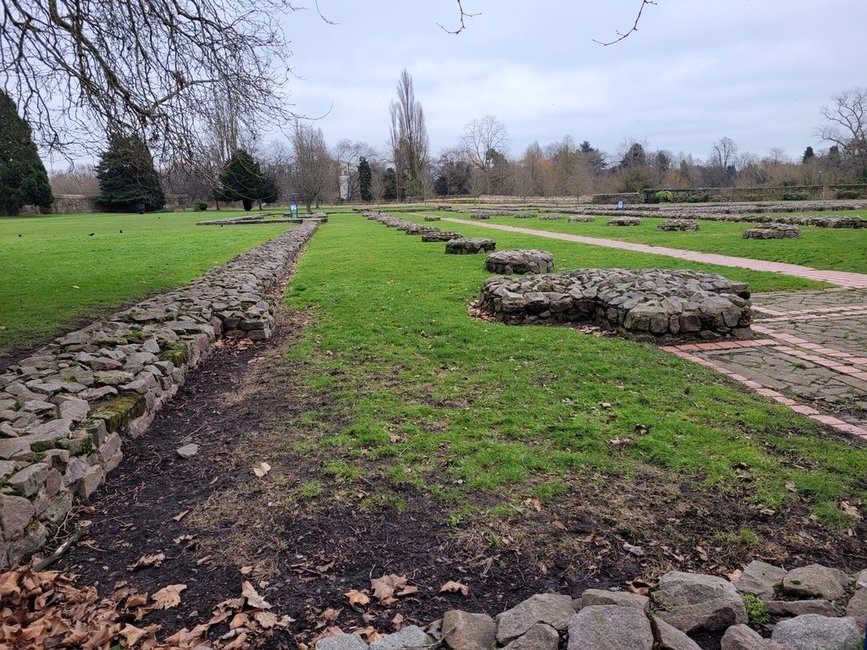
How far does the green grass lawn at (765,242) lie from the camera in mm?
11680

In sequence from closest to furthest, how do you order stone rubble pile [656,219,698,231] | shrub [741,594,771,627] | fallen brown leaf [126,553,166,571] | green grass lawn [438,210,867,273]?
shrub [741,594,771,627], fallen brown leaf [126,553,166,571], green grass lawn [438,210,867,273], stone rubble pile [656,219,698,231]

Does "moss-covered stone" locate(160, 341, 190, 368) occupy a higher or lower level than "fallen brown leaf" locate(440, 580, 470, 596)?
higher

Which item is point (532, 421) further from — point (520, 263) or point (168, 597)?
point (520, 263)

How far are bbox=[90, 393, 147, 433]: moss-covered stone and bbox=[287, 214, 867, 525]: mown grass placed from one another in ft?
4.09

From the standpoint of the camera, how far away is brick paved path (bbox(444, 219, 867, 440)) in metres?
4.42

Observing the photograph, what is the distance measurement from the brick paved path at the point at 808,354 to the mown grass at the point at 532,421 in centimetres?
33

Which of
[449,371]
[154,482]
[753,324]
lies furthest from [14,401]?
[753,324]

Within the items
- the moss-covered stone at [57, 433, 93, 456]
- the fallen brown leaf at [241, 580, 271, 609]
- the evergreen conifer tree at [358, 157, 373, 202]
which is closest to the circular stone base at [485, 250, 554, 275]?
the moss-covered stone at [57, 433, 93, 456]

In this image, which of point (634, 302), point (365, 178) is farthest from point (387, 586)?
point (365, 178)

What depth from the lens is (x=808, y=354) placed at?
5648mm

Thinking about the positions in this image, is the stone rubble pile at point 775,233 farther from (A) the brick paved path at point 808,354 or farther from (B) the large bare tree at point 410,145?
(B) the large bare tree at point 410,145

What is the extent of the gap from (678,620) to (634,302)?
5066 mm

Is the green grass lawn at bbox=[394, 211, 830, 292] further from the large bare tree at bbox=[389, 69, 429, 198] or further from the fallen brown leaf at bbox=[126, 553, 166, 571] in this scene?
the large bare tree at bbox=[389, 69, 429, 198]

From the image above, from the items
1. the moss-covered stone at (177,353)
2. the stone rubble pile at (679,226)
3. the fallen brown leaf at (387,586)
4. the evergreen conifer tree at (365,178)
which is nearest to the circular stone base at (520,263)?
the moss-covered stone at (177,353)
